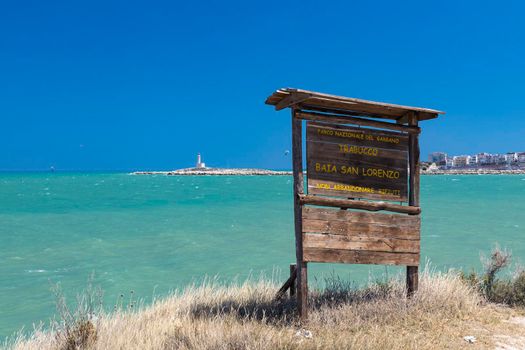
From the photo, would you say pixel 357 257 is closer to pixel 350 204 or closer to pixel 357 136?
pixel 350 204

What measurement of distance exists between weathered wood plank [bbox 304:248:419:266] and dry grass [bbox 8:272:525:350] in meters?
0.66

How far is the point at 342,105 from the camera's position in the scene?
22.7ft

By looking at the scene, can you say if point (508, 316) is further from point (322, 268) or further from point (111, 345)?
point (322, 268)

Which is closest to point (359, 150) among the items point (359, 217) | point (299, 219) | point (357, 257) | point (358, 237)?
point (359, 217)

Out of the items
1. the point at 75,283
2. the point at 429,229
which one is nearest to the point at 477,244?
the point at 429,229

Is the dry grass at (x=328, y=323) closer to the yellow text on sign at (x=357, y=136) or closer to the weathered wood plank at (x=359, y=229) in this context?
the weathered wood plank at (x=359, y=229)

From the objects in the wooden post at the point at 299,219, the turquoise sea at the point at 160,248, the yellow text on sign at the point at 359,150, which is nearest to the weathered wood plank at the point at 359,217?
the wooden post at the point at 299,219

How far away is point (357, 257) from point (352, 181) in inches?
49.1

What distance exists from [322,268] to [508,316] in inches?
348

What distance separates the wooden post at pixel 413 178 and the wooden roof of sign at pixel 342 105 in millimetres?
235

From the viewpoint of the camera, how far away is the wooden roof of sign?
643 centimetres

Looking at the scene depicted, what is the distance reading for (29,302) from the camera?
39.2ft

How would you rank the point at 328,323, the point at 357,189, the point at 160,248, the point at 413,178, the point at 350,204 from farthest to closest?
1. the point at 160,248
2. the point at 413,178
3. the point at 357,189
4. the point at 350,204
5. the point at 328,323

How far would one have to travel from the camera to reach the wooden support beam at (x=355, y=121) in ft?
22.1
